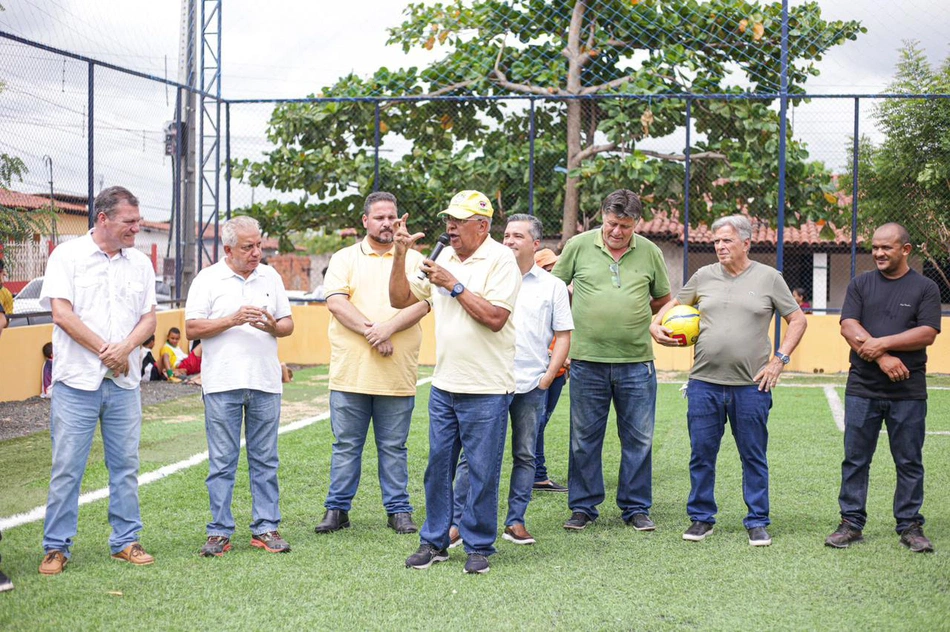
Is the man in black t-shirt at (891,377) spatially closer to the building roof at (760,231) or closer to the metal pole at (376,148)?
the building roof at (760,231)

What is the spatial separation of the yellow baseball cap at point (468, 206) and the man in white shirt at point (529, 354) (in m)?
0.91

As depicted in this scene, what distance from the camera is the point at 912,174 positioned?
49.2ft

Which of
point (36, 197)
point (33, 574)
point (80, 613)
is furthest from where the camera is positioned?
point (36, 197)

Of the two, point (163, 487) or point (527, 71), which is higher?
point (527, 71)

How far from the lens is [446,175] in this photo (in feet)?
53.1

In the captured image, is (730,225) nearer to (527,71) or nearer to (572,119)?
(572,119)

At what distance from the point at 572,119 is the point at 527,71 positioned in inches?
68.3

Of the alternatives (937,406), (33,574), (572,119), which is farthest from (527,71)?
(33,574)

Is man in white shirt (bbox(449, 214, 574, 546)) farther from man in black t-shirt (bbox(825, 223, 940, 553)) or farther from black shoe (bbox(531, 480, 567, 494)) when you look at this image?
man in black t-shirt (bbox(825, 223, 940, 553))

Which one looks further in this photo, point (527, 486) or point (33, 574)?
point (527, 486)

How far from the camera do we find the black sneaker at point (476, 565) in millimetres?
5195

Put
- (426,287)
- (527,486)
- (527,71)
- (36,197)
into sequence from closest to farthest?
(426,287), (527,486), (36,197), (527,71)

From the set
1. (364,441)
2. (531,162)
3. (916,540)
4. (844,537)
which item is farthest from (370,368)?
(531,162)

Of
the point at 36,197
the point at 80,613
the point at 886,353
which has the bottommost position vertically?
the point at 80,613
